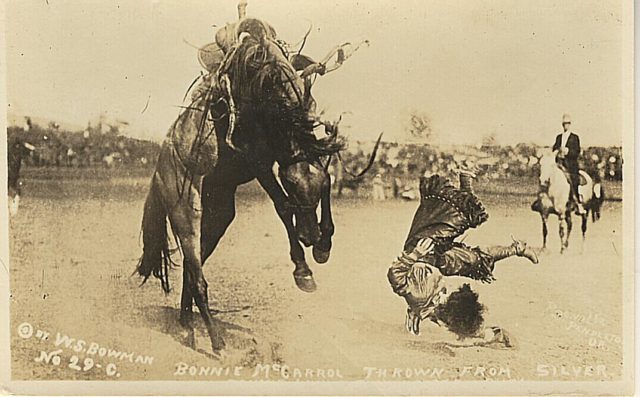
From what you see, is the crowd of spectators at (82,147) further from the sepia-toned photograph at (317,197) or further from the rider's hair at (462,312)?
the rider's hair at (462,312)

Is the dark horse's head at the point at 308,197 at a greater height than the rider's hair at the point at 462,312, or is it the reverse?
the dark horse's head at the point at 308,197

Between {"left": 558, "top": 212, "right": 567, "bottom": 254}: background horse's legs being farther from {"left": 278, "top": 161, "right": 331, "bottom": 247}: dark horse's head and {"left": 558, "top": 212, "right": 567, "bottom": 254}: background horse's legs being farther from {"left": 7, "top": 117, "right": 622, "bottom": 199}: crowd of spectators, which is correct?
{"left": 278, "top": 161, "right": 331, "bottom": 247}: dark horse's head

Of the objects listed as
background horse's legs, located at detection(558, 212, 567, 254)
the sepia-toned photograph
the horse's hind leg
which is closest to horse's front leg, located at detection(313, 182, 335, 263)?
the sepia-toned photograph

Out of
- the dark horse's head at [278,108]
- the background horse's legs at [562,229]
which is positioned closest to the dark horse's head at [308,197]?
the dark horse's head at [278,108]

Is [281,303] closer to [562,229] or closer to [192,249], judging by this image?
[192,249]

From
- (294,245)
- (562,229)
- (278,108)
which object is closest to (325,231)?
(294,245)

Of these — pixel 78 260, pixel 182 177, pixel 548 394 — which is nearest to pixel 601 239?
pixel 548 394

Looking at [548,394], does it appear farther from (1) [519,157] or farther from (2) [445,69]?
(2) [445,69]

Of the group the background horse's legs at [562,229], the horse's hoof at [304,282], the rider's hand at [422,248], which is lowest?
the horse's hoof at [304,282]
